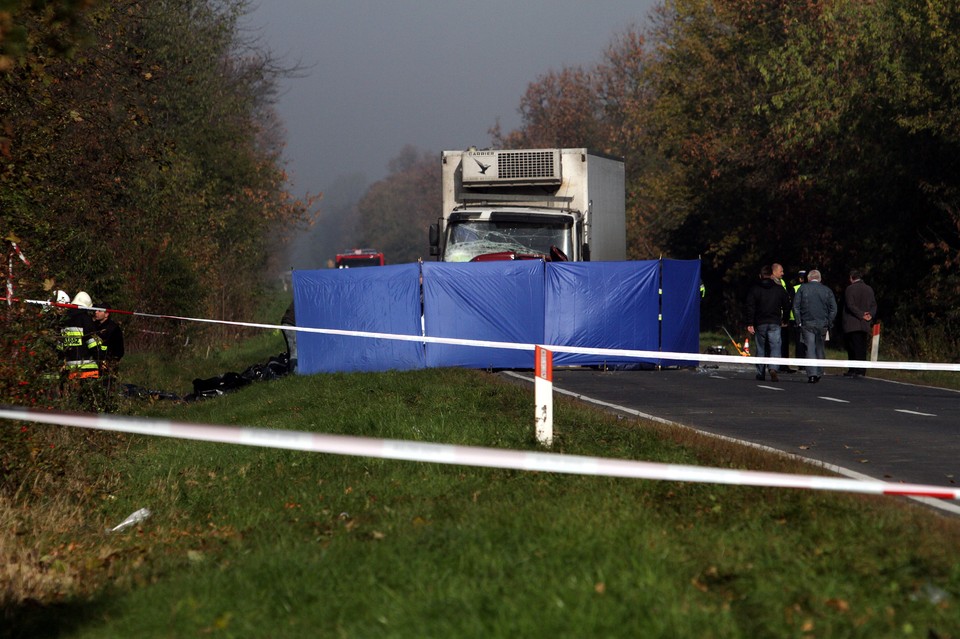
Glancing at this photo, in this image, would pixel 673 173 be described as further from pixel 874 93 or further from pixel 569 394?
pixel 569 394

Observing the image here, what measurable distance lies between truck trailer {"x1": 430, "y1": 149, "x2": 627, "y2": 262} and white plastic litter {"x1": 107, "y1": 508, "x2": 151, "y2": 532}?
13.6m

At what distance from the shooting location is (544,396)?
9.45 metres

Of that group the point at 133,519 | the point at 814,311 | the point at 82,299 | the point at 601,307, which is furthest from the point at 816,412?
the point at 82,299

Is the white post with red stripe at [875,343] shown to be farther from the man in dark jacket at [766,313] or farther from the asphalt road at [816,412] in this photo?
the man in dark jacket at [766,313]

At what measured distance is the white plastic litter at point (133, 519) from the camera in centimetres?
892

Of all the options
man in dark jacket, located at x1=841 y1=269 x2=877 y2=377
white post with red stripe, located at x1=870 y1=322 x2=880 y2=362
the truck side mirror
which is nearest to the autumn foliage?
the truck side mirror

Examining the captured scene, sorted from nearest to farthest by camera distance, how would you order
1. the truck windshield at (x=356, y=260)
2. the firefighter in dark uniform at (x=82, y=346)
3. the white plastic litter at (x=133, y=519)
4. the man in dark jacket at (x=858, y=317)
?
the white plastic litter at (x=133, y=519)
the firefighter in dark uniform at (x=82, y=346)
the man in dark jacket at (x=858, y=317)
the truck windshield at (x=356, y=260)

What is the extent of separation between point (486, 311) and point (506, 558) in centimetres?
1593

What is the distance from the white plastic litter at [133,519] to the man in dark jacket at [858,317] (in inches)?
596

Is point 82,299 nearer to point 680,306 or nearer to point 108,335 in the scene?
point 108,335

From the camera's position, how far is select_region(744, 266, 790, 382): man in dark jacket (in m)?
20.5

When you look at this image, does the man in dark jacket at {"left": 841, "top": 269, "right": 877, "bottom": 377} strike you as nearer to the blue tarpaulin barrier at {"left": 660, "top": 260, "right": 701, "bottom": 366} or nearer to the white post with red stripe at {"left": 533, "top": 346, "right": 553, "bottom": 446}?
the blue tarpaulin barrier at {"left": 660, "top": 260, "right": 701, "bottom": 366}

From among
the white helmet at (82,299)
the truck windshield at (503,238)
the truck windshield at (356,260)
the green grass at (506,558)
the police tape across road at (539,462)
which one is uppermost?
the truck windshield at (356,260)

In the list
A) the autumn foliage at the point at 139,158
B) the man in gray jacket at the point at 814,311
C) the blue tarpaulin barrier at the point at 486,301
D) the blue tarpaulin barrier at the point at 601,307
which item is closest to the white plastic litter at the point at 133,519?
the autumn foliage at the point at 139,158
